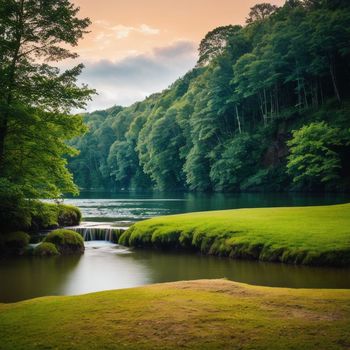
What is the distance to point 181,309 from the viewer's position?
323 inches

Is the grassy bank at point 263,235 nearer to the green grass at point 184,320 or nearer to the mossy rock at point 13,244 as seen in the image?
the mossy rock at point 13,244

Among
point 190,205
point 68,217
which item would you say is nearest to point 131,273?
point 68,217

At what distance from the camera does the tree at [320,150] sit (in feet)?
172

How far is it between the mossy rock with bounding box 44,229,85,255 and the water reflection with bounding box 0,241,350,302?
1494 mm

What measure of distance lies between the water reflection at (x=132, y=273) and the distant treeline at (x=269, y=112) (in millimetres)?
37919

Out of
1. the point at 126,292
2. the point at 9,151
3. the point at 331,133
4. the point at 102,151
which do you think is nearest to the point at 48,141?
the point at 9,151

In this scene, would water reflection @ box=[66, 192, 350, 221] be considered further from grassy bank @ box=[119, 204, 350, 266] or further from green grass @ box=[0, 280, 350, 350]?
green grass @ box=[0, 280, 350, 350]

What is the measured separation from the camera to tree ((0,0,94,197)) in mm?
21156

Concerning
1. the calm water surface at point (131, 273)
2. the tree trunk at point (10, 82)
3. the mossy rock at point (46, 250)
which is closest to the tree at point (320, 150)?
the calm water surface at point (131, 273)

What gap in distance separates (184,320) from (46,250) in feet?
60.0

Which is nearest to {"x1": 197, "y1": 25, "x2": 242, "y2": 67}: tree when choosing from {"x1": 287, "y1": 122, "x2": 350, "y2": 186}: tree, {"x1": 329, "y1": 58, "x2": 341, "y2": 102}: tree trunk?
{"x1": 329, "y1": 58, "x2": 341, "y2": 102}: tree trunk

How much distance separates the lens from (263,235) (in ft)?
70.0

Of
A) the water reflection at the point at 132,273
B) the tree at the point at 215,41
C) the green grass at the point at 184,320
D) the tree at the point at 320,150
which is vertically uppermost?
the tree at the point at 215,41

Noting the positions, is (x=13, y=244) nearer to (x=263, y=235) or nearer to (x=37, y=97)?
(x=37, y=97)
